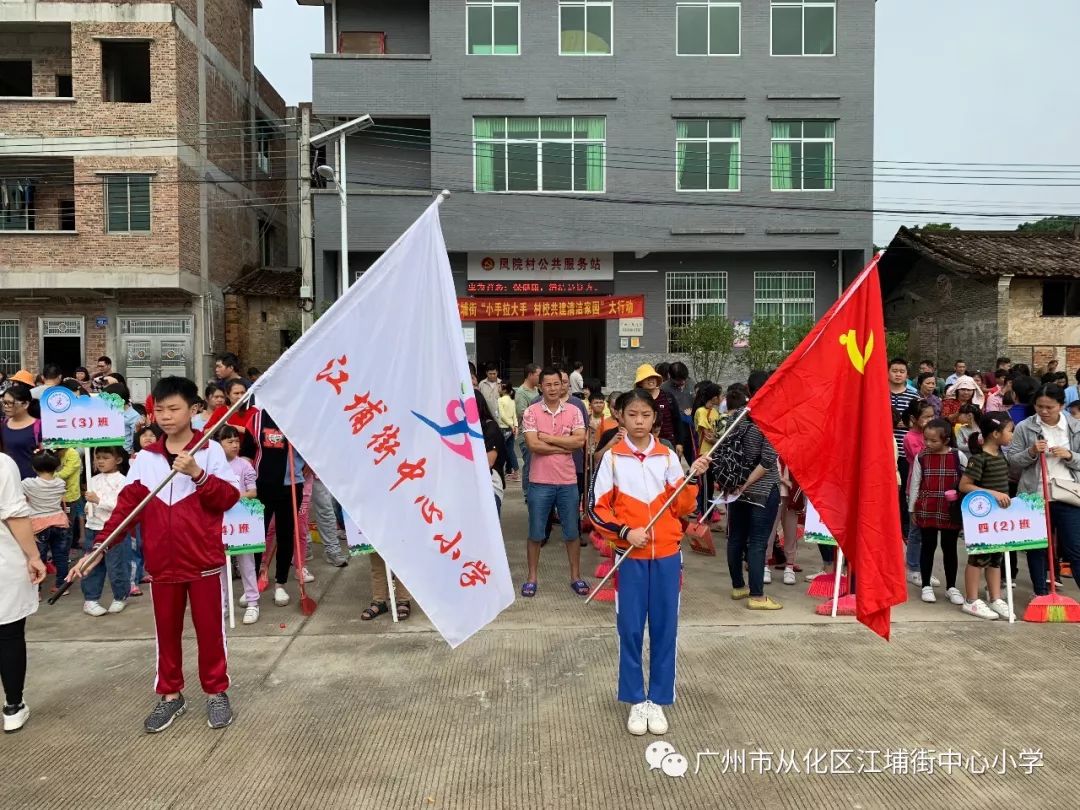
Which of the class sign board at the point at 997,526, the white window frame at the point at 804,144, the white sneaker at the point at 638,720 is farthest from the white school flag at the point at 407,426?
the white window frame at the point at 804,144

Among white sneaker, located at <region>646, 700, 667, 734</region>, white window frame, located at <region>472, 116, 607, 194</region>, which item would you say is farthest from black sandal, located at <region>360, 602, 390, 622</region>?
white window frame, located at <region>472, 116, 607, 194</region>

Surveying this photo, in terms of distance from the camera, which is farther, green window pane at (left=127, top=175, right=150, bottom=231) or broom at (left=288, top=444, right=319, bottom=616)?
green window pane at (left=127, top=175, right=150, bottom=231)

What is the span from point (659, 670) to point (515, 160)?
16541 mm

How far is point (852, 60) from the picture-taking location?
61.5 feet

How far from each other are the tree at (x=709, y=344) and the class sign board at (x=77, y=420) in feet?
42.9

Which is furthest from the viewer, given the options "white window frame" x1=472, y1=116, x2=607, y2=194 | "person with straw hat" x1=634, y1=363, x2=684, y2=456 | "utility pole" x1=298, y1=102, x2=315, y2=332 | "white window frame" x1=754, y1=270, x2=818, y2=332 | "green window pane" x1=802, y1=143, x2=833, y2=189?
"white window frame" x1=754, y1=270, x2=818, y2=332

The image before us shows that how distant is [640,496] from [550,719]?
4.00 ft

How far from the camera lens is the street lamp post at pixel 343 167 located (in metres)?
14.8

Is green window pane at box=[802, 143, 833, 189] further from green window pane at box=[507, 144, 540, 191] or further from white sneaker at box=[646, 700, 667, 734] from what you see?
white sneaker at box=[646, 700, 667, 734]

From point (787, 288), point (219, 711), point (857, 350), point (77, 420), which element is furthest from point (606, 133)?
point (219, 711)

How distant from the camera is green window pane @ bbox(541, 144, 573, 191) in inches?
732

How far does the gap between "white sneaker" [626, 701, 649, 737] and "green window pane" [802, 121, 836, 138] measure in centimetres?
1818

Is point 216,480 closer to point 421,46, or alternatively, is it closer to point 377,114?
point 377,114

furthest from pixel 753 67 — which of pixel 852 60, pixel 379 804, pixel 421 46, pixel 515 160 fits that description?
pixel 379 804
